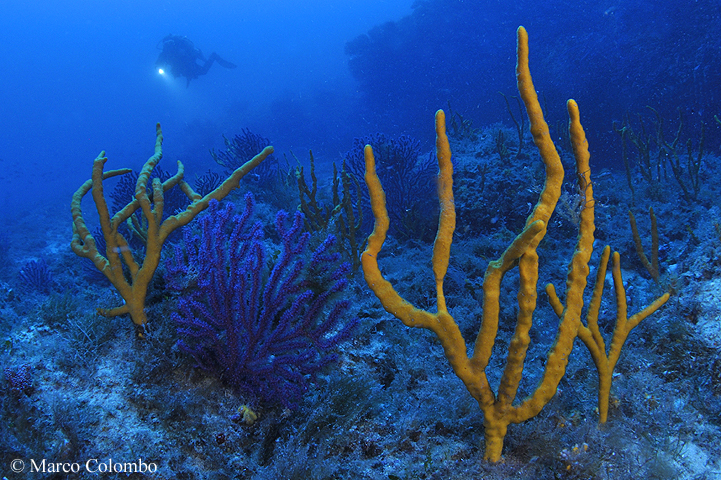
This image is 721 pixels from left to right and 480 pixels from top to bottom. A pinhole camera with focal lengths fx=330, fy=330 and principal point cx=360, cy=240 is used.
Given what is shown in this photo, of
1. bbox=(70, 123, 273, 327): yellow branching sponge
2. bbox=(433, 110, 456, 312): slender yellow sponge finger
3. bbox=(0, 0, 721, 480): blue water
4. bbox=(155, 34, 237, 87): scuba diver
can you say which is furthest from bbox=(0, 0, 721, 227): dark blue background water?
bbox=(70, 123, 273, 327): yellow branching sponge

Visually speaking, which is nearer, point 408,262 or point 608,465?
point 608,465

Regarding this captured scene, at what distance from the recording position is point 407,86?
63.0ft

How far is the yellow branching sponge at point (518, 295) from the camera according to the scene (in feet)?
4.92

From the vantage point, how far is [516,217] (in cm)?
529

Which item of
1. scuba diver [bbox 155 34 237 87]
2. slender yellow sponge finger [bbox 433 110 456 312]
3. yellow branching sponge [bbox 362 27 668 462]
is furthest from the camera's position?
scuba diver [bbox 155 34 237 87]

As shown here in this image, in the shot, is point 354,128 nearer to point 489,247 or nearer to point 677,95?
point 677,95

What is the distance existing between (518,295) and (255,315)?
1.48 metres

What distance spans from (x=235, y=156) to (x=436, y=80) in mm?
13531

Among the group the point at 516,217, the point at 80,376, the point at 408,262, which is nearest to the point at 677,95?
the point at 516,217

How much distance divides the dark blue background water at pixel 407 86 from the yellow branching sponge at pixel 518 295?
407 inches

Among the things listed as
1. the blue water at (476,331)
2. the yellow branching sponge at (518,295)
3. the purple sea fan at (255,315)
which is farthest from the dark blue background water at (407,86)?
the purple sea fan at (255,315)

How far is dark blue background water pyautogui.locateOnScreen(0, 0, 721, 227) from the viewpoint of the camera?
10203 millimetres

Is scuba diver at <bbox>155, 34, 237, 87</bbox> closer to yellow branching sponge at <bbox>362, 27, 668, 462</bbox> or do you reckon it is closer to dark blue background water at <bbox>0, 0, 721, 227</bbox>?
dark blue background water at <bbox>0, 0, 721, 227</bbox>

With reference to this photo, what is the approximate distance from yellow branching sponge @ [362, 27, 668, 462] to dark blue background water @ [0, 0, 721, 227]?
407 inches
